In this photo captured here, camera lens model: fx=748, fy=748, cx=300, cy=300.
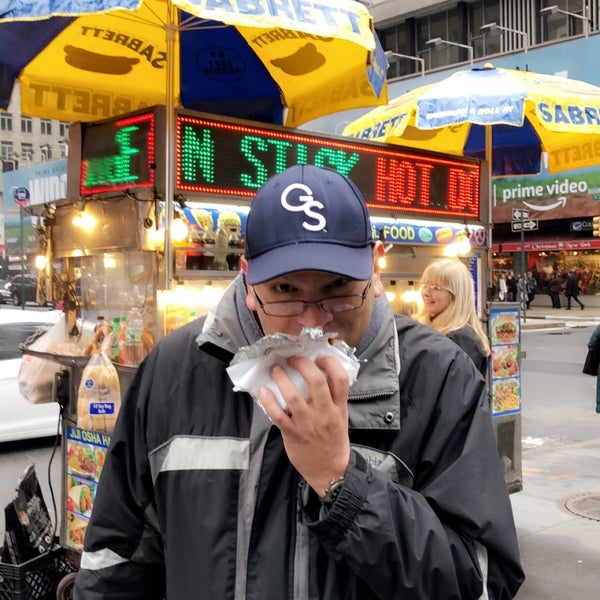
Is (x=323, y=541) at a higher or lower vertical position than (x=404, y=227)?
lower

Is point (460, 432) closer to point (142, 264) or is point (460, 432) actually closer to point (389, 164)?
point (142, 264)

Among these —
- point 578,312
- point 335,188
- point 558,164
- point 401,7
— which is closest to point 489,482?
point 335,188

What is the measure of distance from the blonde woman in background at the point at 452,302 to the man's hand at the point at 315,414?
12.1 feet

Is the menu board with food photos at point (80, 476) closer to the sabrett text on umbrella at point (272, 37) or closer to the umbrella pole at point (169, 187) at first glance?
the umbrella pole at point (169, 187)

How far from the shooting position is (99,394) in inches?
168

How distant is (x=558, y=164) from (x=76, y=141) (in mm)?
5425

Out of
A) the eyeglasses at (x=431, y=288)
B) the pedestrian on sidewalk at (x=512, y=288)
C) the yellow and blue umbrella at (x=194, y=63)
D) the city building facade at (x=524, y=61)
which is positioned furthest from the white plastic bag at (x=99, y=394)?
the pedestrian on sidewalk at (x=512, y=288)

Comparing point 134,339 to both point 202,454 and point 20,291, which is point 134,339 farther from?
point 20,291

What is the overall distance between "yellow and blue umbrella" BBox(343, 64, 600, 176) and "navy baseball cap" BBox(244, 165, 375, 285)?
15.4 ft

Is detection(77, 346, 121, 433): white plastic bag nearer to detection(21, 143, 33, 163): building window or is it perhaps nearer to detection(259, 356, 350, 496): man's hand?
detection(259, 356, 350, 496): man's hand

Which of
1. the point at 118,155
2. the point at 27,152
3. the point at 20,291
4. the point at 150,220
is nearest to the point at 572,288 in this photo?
the point at 20,291

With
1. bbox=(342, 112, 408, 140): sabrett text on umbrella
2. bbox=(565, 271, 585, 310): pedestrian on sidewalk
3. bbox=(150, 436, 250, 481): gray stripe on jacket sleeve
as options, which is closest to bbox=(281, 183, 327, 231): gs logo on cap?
bbox=(150, 436, 250, 481): gray stripe on jacket sleeve

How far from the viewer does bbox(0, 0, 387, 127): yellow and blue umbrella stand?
482 cm

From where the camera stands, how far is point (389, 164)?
5.52m
